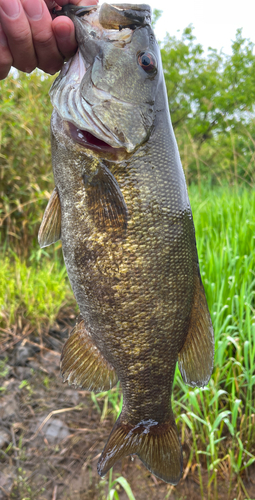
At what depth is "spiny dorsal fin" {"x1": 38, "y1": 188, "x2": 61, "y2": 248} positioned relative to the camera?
1180 mm

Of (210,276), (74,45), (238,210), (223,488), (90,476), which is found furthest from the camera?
(238,210)

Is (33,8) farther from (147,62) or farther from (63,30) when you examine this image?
(147,62)

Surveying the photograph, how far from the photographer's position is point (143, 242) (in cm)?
106

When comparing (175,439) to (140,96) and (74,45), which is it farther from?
(74,45)

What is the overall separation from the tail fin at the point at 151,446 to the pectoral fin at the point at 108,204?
68 centimetres

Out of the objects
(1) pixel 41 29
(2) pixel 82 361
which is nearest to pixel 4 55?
(1) pixel 41 29

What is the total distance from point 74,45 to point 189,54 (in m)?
25.6

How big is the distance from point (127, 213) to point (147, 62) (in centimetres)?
49

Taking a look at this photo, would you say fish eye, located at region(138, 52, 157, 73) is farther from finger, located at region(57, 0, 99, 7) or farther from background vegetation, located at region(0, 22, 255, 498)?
background vegetation, located at region(0, 22, 255, 498)

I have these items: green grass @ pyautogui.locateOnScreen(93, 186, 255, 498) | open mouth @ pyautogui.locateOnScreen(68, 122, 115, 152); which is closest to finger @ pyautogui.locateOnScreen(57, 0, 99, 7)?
open mouth @ pyautogui.locateOnScreen(68, 122, 115, 152)

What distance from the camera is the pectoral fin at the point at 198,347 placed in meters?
1.18

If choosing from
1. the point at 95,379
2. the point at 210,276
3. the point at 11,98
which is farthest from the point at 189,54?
the point at 95,379

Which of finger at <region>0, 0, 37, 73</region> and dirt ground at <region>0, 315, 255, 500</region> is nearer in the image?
finger at <region>0, 0, 37, 73</region>

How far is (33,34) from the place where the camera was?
116cm
